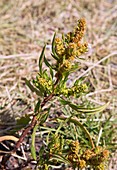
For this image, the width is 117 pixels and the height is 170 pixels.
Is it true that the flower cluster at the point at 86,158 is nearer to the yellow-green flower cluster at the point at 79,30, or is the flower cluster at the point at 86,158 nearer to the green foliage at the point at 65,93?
the green foliage at the point at 65,93

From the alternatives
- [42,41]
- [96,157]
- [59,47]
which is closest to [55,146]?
[96,157]

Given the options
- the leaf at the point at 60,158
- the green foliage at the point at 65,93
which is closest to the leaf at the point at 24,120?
the green foliage at the point at 65,93

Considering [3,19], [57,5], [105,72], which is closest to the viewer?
[105,72]

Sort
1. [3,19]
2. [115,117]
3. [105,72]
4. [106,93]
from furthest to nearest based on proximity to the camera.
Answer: [3,19] < [105,72] < [106,93] < [115,117]

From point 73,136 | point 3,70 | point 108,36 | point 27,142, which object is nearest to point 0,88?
point 3,70

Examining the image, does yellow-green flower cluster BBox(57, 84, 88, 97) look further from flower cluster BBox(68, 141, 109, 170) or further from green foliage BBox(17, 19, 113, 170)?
flower cluster BBox(68, 141, 109, 170)

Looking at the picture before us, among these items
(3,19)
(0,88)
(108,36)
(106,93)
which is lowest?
(106,93)

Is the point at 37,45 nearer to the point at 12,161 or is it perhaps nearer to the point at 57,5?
the point at 57,5

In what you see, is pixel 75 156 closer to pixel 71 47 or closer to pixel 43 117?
pixel 43 117
